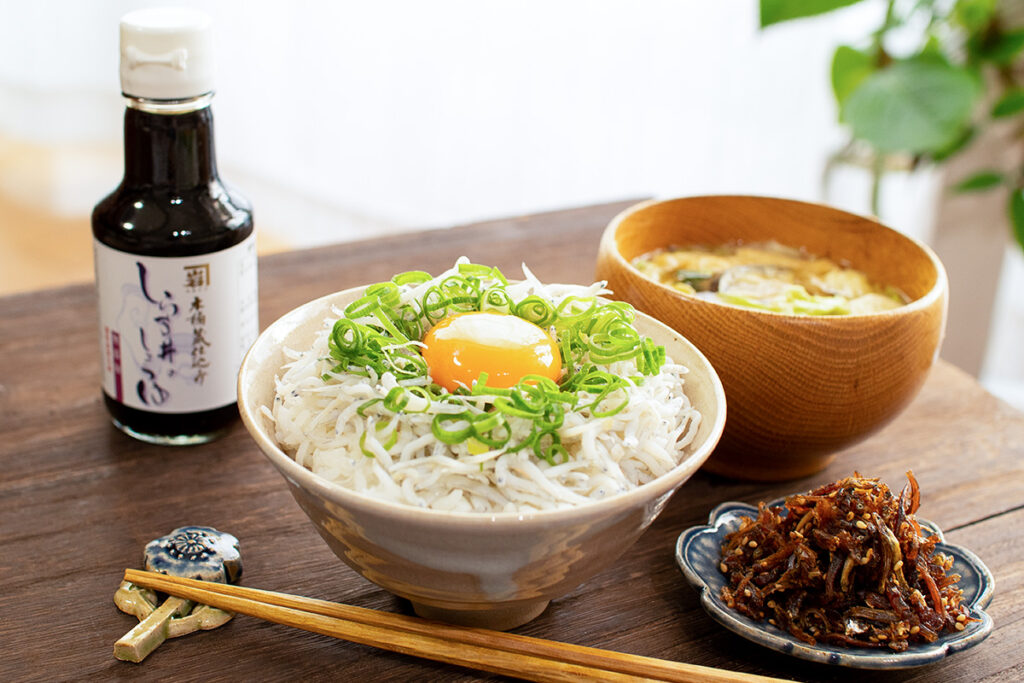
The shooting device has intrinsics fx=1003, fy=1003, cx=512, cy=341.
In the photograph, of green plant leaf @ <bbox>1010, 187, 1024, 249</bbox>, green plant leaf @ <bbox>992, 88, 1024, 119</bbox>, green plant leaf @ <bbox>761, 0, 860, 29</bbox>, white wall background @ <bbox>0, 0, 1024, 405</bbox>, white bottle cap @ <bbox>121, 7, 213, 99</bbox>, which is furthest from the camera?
white wall background @ <bbox>0, 0, 1024, 405</bbox>

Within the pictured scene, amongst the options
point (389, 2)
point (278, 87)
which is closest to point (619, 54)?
point (389, 2)

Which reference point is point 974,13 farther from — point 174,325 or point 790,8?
point 174,325

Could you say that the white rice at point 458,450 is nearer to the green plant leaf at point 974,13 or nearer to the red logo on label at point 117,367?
the red logo on label at point 117,367

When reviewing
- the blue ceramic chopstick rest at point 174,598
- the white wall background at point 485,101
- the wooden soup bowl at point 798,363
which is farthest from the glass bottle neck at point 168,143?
the white wall background at point 485,101

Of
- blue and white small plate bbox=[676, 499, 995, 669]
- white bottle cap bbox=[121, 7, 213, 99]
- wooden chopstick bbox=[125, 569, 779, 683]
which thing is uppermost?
white bottle cap bbox=[121, 7, 213, 99]

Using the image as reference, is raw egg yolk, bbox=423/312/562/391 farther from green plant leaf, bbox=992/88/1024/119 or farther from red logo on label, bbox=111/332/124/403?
green plant leaf, bbox=992/88/1024/119

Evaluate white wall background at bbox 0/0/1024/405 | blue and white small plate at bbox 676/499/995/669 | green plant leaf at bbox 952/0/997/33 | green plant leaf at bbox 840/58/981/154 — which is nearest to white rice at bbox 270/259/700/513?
blue and white small plate at bbox 676/499/995/669
